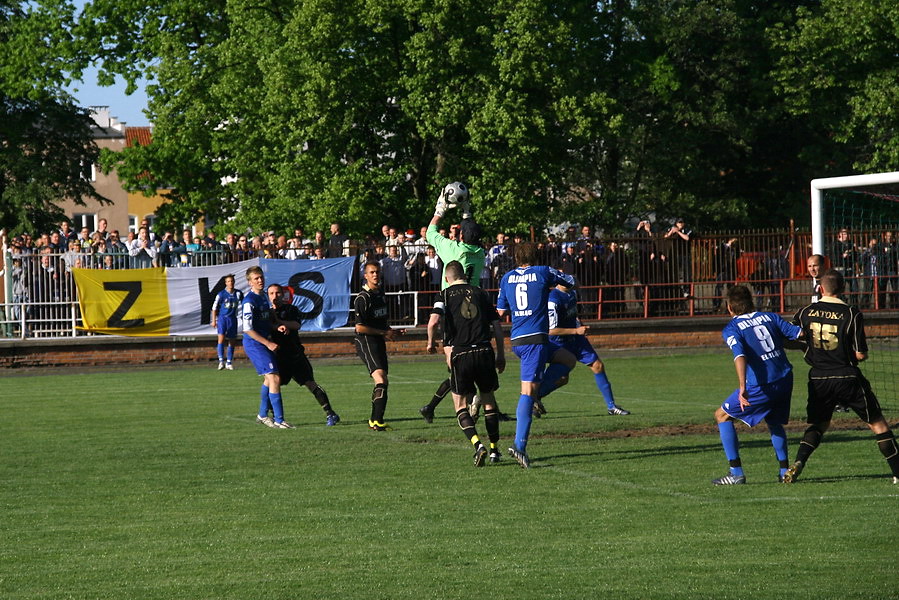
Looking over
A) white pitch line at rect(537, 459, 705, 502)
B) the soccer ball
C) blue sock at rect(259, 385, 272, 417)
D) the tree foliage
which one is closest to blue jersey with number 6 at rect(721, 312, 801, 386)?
white pitch line at rect(537, 459, 705, 502)

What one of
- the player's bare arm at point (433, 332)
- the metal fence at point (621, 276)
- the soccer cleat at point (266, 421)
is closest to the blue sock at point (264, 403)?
the soccer cleat at point (266, 421)

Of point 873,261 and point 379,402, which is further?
point 873,261

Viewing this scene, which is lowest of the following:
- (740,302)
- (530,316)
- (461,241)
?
(530,316)

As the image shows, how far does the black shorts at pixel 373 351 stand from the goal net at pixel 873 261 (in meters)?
6.18

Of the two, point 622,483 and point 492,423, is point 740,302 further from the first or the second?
point 492,423

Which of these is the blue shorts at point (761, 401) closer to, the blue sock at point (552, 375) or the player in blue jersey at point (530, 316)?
the player in blue jersey at point (530, 316)

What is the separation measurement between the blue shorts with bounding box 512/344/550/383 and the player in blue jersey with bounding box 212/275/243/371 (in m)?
14.9

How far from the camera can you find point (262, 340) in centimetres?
1477

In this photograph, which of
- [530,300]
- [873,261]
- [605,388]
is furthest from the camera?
[873,261]

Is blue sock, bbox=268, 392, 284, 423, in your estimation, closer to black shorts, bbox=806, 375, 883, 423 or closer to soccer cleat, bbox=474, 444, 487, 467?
soccer cleat, bbox=474, 444, 487, 467


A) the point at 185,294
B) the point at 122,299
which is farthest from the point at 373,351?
the point at 122,299

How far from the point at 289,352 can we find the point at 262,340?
520 mm

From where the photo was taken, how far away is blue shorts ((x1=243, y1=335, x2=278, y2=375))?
14.9 metres

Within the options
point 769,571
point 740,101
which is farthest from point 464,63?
point 769,571
